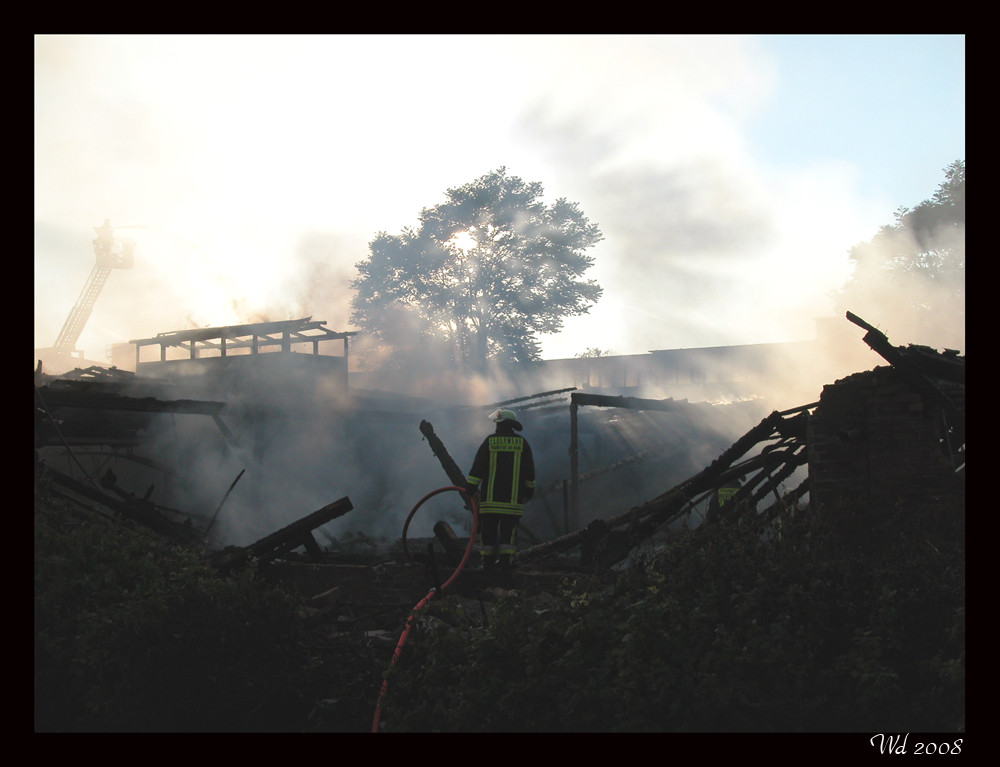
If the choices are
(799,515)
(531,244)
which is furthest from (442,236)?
(799,515)

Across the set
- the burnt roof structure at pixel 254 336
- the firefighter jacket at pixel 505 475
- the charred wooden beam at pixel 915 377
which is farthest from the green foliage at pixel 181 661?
the burnt roof structure at pixel 254 336

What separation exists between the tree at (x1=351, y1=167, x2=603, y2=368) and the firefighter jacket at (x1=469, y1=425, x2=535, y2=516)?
100 feet

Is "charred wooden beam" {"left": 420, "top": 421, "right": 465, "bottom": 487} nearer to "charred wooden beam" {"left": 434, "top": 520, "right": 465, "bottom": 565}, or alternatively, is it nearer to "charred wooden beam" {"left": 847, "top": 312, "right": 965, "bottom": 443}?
"charred wooden beam" {"left": 434, "top": 520, "right": 465, "bottom": 565}

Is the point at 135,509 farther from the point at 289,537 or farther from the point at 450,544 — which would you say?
the point at 450,544

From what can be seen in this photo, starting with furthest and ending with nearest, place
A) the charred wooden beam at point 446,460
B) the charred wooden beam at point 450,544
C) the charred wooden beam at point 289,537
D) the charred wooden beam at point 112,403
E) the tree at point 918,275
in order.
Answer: the tree at point 918,275, the charred wooden beam at point 112,403, the charred wooden beam at point 446,460, the charred wooden beam at point 450,544, the charred wooden beam at point 289,537

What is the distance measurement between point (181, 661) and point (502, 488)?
383 centimetres

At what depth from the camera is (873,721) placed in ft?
16.3

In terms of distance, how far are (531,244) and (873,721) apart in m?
37.8

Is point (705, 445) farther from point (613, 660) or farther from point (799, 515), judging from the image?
point (613, 660)

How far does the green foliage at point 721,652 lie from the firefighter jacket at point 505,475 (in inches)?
106

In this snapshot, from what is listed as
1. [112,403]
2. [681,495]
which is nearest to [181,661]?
[681,495]

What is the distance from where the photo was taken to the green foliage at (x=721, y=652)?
506cm

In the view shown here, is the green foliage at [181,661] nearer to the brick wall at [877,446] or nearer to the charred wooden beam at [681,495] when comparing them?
the charred wooden beam at [681,495]

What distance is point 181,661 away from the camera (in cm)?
620
